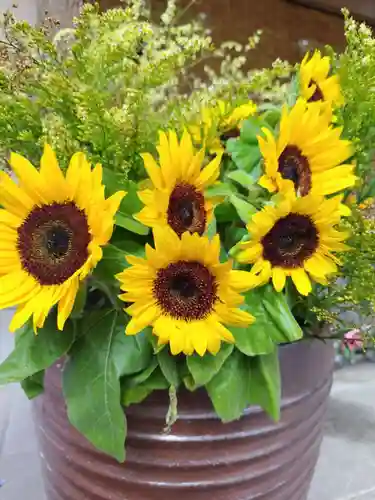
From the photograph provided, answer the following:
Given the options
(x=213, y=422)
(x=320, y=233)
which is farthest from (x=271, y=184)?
(x=213, y=422)

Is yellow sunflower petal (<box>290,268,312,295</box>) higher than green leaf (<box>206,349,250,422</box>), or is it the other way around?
yellow sunflower petal (<box>290,268,312,295</box>)

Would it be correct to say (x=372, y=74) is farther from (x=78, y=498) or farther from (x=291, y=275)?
(x=78, y=498)

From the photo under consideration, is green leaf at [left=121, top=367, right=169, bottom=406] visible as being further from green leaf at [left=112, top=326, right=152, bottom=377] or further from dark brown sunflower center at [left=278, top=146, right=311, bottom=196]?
dark brown sunflower center at [left=278, top=146, right=311, bottom=196]

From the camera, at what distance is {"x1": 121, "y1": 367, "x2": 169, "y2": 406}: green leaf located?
35cm

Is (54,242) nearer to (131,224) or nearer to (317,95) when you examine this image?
(131,224)

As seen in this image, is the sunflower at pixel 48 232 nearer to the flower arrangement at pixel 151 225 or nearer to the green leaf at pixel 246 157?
the flower arrangement at pixel 151 225

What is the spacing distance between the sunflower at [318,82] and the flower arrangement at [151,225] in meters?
0.02

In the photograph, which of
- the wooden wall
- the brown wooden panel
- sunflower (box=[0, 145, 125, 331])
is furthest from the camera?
the brown wooden panel

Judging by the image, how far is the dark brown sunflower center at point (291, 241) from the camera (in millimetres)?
345

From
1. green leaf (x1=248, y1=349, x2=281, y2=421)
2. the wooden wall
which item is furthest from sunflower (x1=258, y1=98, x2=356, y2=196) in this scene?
the wooden wall

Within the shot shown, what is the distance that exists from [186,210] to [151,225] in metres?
0.03

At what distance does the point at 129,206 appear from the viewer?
353 millimetres

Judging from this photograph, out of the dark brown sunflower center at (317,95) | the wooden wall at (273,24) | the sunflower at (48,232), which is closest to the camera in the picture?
the sunflower at (48,232)

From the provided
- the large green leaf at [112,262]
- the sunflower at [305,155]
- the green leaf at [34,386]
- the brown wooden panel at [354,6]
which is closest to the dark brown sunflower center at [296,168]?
the sunflower at [305,155]
